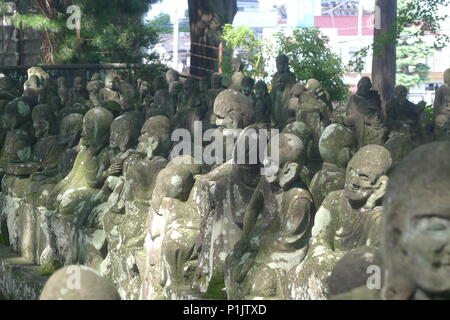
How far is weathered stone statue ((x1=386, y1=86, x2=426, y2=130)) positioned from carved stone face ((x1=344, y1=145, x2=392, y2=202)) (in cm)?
729

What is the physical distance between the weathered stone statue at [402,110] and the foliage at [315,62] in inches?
161

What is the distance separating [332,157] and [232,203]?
3.63ft

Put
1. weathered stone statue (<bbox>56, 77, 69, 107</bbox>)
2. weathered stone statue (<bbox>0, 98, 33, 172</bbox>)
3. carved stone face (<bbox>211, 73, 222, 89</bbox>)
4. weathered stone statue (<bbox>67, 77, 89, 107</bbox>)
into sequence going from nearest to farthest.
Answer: weathered stone statue (<bbox>0, 98, 33, 172</bbox>) → carved stone face (<bbox>211, 73, 222, 89</bbox>) → weathered stone statue (<bbox>67, 77, 89, 107</bbox>) → weathered stone statue (<bbox>56, 77, 69, 107</bbox>)

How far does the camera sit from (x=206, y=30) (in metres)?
24.0

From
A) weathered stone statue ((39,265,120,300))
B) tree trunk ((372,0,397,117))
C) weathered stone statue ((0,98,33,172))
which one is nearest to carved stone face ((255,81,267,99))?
tree trunk ((372,0,397,117))

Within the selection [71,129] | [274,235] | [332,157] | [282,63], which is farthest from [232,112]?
[282,63]

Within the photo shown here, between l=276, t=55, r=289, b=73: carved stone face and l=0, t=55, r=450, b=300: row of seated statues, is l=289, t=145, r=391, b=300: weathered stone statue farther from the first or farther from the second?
l=276, t=55, r=289, b=73: carved stone face

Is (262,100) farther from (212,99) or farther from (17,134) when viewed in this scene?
(17,134)

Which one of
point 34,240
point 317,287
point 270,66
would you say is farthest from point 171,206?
point 270,66

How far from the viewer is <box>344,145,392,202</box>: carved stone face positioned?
626 centimetres

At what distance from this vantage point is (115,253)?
8.77m

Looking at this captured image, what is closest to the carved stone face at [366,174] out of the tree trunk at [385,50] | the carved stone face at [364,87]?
the carved stone face at [364,87]

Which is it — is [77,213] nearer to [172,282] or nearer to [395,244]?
[172,282]

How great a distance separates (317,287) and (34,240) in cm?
530
